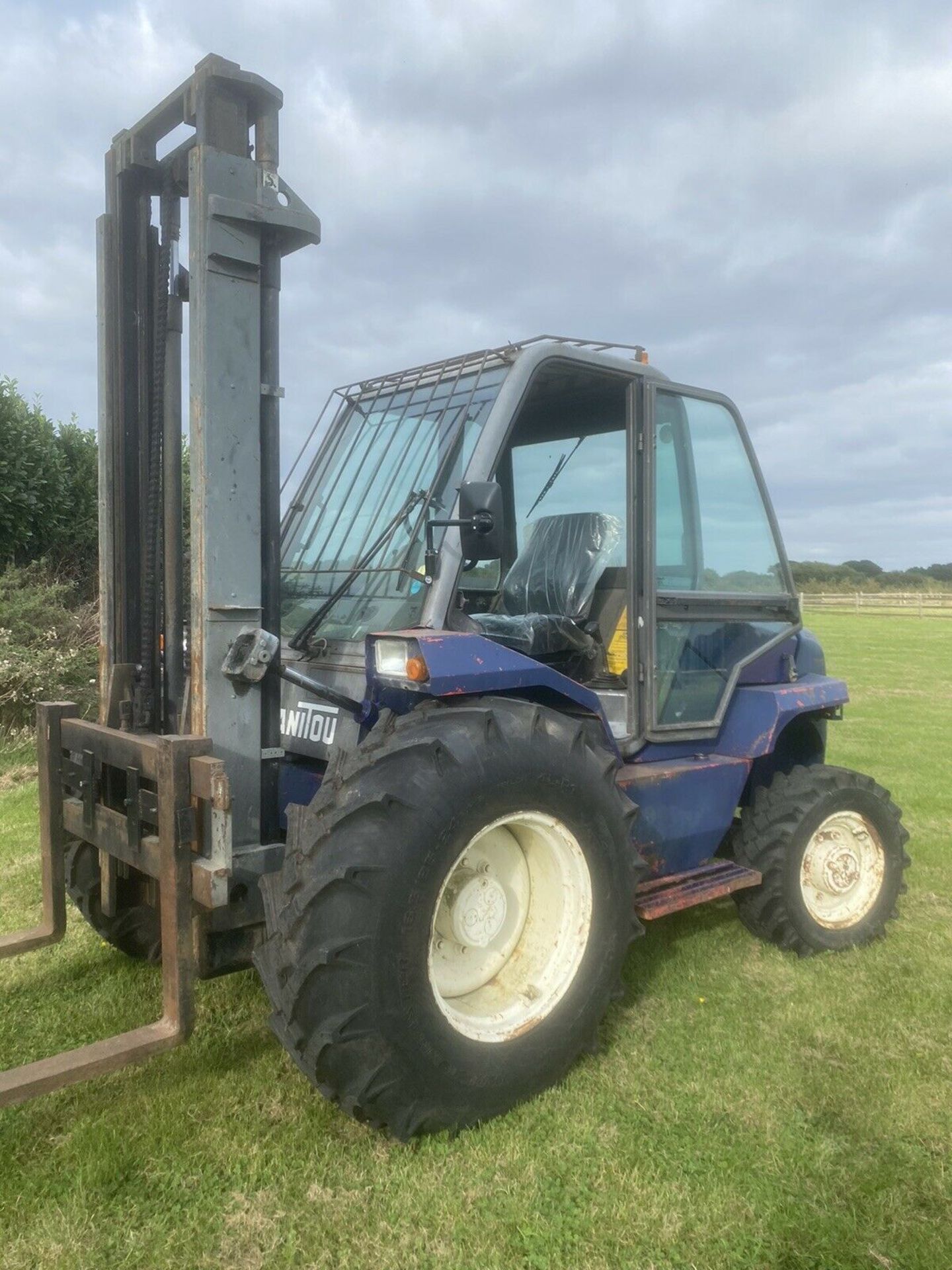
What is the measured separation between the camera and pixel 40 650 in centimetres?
877

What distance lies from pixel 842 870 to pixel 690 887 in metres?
1.06

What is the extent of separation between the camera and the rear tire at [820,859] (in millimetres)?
4273

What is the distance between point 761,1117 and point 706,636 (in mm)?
2045

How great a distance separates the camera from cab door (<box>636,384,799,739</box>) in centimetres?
409

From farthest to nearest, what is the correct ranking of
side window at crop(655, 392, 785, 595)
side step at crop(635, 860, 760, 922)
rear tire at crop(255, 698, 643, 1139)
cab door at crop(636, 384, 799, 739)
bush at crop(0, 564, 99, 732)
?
bush at crop(0, 564, 99, 732), side window at crop(655, 392, 785, 595), cab door at crop(636, 384, 799, 739), side step at crop(635, 860, 760, 922), rear tire at crop(255, 698, 643, 1139)

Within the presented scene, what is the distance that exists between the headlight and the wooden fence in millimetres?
41556

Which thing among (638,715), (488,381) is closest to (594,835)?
(638,715)

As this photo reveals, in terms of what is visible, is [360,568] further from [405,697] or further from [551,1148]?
[551,1148]

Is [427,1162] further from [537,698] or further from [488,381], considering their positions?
[488,381]

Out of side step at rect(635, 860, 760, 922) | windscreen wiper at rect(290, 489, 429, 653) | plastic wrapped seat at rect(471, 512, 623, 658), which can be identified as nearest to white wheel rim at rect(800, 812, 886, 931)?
side step at rect(635, 860, 760, 922)

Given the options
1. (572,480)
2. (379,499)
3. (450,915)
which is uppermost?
(572,480)

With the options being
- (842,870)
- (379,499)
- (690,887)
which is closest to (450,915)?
(690,887)

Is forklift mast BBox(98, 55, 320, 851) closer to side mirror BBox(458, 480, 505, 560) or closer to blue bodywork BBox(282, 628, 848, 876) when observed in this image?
blue bodywork BBox(282, 628, 848, 876)

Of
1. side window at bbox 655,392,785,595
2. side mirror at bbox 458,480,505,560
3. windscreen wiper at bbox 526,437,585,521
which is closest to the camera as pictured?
side mirror at bbox 458,480,505,560
